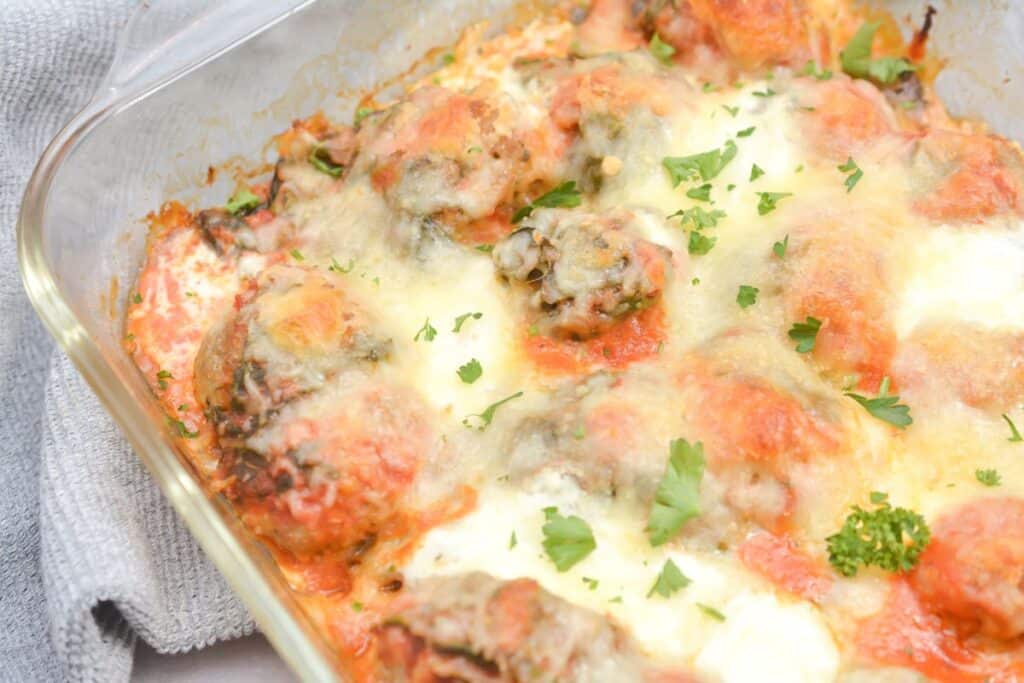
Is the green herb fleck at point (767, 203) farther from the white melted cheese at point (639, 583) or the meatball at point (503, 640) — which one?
the meatball at point (503, 640)

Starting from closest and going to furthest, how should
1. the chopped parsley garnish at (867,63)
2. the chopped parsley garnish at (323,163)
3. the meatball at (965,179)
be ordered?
1. the meatball at (965,179)
2. the chopped parsley garnish at (323,163)
3. the chopped parsley garnish at (867,63)

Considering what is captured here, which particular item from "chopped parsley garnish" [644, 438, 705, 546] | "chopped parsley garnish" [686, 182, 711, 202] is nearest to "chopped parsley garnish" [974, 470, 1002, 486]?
"chopped parsley garnish" [644, 438, 705, 546]

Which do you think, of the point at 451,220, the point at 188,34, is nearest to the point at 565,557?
the point at 451,220

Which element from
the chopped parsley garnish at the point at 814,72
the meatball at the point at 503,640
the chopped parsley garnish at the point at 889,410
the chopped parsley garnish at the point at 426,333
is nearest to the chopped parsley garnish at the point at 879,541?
the chopped parsley garnish at the point at 889,410

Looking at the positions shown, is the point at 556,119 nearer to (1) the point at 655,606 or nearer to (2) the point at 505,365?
(2) the point at 505,365

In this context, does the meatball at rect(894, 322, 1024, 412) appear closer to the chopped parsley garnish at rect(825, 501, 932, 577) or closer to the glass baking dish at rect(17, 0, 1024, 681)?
the chopped parsley garnish at rect(825, 501, 932, 577)

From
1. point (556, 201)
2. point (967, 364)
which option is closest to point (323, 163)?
point (556, 201)
